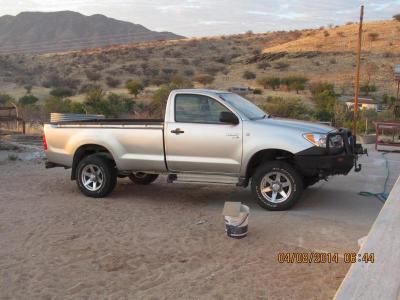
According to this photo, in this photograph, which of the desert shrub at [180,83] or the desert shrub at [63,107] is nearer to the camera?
the desert shrub at [63,107]

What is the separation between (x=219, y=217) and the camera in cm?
805

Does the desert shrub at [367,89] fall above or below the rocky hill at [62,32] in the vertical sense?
below

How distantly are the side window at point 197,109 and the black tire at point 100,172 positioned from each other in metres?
1.52

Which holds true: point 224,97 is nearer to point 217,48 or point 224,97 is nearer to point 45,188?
point 45,188

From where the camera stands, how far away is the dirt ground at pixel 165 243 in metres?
5.21

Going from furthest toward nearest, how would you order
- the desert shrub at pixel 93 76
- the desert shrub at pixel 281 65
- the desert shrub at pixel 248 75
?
the desert shrub at pixel 281 65 → the desert shrub at pixel 93 76 → the desert shrub at pixel 248 75

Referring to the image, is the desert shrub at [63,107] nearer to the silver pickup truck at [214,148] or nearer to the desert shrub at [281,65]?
the silver pickup truck at [214,148]

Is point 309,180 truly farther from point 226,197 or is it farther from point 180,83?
point 180,83

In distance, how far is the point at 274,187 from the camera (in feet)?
27.6

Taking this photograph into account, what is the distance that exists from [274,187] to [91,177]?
10.6 ft

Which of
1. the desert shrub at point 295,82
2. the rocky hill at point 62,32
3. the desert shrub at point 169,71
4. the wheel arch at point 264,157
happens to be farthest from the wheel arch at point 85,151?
the rocky hill at point 62,32


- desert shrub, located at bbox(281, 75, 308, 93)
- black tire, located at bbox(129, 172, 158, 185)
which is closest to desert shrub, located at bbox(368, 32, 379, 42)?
desert shrub, located at bbox(281, 75, 308, 93)
